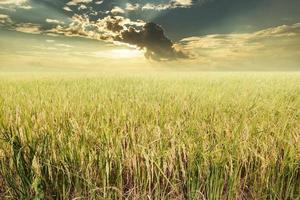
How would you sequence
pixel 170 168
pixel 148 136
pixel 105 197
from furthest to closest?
pixel 148 136 → pixel 170 168 → pixel 105 197

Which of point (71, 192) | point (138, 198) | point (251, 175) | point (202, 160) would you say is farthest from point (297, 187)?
point (71, 192)

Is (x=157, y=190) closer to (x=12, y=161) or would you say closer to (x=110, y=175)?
(x=110, y=175)

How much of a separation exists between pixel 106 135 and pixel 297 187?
1268 mm

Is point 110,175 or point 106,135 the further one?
point 106,135

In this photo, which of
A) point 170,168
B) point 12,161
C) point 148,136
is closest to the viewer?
point 170,168

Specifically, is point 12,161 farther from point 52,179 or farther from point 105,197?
point 105,197

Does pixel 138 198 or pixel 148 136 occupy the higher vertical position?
pixel 148 136

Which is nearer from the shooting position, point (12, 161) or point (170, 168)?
point (170, 168)

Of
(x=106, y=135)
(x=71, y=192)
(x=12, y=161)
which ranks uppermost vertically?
(x=106, y=135)

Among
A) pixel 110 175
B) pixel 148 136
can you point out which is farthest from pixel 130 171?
pixel 148 136

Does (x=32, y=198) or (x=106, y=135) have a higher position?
(x=106, y=135)

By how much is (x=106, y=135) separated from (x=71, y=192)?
45 centimetres

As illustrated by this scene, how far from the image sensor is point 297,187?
6.59 feet

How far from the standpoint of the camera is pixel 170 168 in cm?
199
